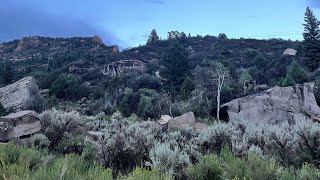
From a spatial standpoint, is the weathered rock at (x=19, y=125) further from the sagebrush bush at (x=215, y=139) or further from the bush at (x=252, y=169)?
the bush at (x=252, y=169)

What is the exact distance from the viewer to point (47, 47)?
90.5 metres

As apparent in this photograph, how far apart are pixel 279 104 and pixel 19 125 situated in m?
23.9

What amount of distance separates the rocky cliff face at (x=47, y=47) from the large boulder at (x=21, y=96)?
45616 mm

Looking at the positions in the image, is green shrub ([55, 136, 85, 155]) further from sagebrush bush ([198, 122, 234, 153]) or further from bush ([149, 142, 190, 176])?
bush ([149, 142, 190, 176])

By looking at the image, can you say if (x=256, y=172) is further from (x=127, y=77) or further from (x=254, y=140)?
(x=127, y=77)

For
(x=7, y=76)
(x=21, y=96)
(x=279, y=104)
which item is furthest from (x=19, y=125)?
(x=7, y=76)

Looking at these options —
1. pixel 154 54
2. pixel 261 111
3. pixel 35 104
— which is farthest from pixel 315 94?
pixel 154 54

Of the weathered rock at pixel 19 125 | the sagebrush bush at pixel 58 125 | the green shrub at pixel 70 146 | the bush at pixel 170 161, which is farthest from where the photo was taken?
the sagebrush bush at pixel 58 125

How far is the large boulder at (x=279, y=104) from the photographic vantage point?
101 ft

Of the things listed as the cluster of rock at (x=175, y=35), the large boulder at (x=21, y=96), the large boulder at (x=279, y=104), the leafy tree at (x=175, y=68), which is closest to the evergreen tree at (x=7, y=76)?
the large boulder at (x=21, y=96)

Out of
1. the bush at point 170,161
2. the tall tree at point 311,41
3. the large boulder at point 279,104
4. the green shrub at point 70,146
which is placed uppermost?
the tall tree at point 311,41

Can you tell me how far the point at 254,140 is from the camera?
A: 8.57 meters

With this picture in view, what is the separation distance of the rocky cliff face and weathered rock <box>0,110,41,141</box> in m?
65.6

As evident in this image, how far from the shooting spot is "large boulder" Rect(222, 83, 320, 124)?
30.7 meters
